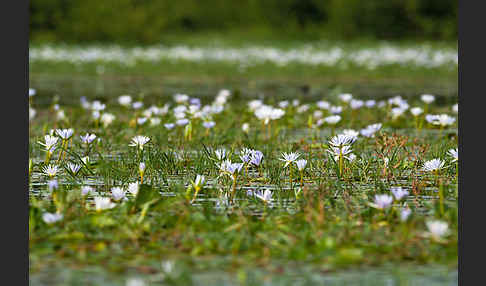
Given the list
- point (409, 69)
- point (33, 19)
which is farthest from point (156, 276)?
point (33, 19)

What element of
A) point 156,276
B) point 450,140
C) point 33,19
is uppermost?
point 33,19

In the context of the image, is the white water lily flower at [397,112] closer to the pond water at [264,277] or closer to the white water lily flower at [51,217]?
the pond water at [264,277]

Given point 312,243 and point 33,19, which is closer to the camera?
point 312,243

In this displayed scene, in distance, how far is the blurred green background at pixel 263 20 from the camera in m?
19.2

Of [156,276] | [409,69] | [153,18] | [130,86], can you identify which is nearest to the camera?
[156,276]

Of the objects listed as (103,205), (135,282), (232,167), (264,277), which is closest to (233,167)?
(232,167)

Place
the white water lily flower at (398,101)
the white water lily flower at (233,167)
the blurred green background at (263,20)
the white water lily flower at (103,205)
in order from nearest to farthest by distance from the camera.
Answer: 1. the white water lily flower at (103,205)
2. the white water lily flower at (233,167)
3. the white water lily flower at (398,101)
4. the blurred green background at (263,20)

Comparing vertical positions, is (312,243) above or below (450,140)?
below

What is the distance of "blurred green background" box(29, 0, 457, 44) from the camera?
1917 cm

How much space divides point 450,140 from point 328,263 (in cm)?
320

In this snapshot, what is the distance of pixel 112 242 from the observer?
3035 millimetres

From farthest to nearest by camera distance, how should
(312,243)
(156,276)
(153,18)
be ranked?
(153,18) < (312,243) < (156,276)

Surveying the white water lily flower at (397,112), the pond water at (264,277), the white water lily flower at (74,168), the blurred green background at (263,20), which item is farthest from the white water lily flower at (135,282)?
the blurred green background at (263,20)

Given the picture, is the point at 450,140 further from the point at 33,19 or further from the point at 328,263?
the point at 33,19
